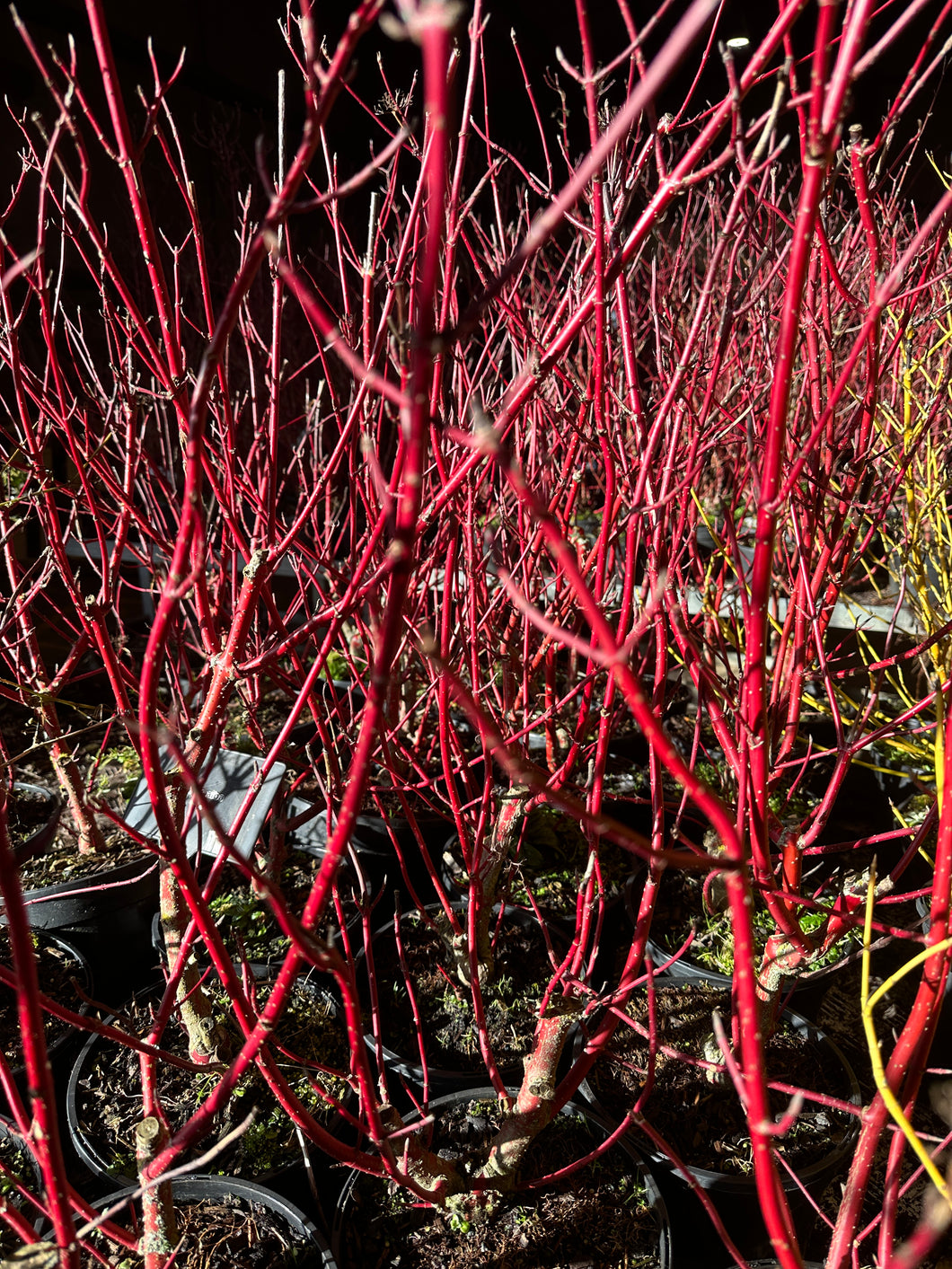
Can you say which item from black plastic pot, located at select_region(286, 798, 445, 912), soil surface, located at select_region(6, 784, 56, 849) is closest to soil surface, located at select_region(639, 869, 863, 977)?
black plastic pot, located at select_region(286, 798, 445, 912)

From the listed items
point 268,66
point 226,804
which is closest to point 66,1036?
point 226,804

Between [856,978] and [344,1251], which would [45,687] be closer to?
[344,1251]

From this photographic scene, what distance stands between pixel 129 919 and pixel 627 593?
133cm

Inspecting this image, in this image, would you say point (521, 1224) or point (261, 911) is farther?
point (261, 911)

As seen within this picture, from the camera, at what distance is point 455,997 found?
1.52m

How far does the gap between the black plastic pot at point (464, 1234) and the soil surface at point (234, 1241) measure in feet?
0.14

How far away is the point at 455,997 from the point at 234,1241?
536 mm

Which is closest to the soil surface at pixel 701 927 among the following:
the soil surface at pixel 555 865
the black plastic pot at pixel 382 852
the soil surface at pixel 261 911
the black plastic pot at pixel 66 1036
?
the soil surface at pixel 555 865

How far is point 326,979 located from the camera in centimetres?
149

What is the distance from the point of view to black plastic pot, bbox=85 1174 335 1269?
1047 mm

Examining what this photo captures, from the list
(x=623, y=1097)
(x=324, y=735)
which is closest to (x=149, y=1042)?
(x=324, y=735)

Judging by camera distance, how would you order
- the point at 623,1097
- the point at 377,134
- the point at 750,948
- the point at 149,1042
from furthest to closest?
the point at 377,134
the point at 623,1097
the point at 149,1042
the point at 750,948

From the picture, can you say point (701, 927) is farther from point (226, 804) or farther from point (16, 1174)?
point (16, 1174)

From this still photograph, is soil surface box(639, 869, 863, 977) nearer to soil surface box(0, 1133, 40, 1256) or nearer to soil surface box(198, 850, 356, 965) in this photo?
soil surface box(198, 850, 356, 965)
